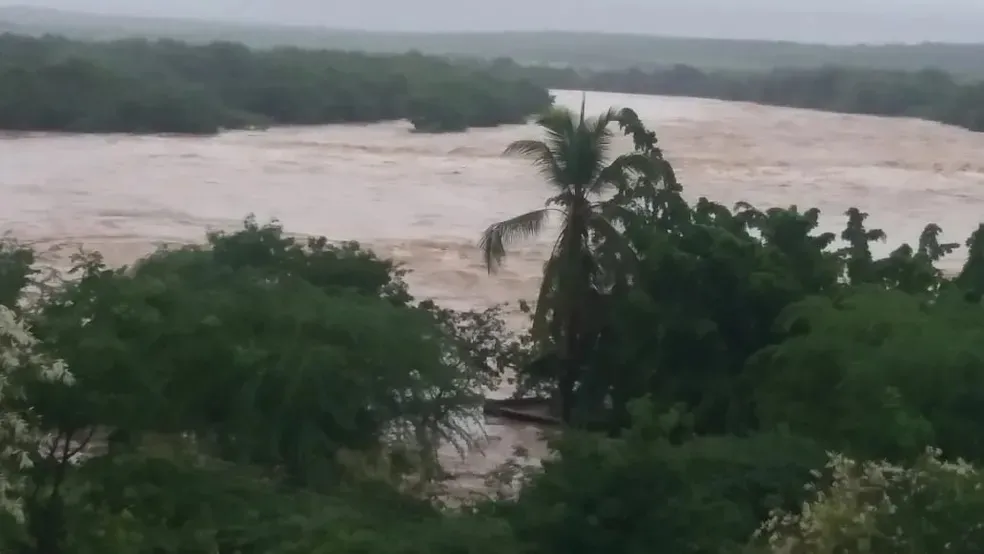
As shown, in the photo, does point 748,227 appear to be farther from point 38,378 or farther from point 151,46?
point 151,46

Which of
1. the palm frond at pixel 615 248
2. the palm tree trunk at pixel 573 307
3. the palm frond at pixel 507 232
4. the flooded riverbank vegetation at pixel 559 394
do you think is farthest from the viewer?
the palm frond at pixel 507 232

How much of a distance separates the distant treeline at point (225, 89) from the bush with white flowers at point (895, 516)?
1583 inches

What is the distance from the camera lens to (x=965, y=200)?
128 ft

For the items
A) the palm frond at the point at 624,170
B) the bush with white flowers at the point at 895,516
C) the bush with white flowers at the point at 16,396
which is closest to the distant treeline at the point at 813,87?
the palm frond at the point at 624,170

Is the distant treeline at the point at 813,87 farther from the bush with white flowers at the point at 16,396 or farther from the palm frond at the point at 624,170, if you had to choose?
the bush with white flowers at the point at 16,396

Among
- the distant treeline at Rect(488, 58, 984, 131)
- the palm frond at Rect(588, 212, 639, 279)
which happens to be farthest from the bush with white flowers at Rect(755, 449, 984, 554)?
the distant treeline at Rect(488, 58, 984, 131)

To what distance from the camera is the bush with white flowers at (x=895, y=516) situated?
7.18 metres

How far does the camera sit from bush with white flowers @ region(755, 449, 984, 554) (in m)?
7.18

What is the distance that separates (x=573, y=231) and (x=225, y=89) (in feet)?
136

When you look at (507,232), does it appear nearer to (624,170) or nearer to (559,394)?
(624,170)

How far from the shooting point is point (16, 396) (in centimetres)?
780

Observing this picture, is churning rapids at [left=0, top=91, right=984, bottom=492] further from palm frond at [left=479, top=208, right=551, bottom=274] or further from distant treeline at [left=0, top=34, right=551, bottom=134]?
palm frond at [left=479, top=208, right=551, bottom=274]

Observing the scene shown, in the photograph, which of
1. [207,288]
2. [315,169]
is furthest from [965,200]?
[207,288]

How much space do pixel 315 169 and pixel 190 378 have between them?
33.5 metres
